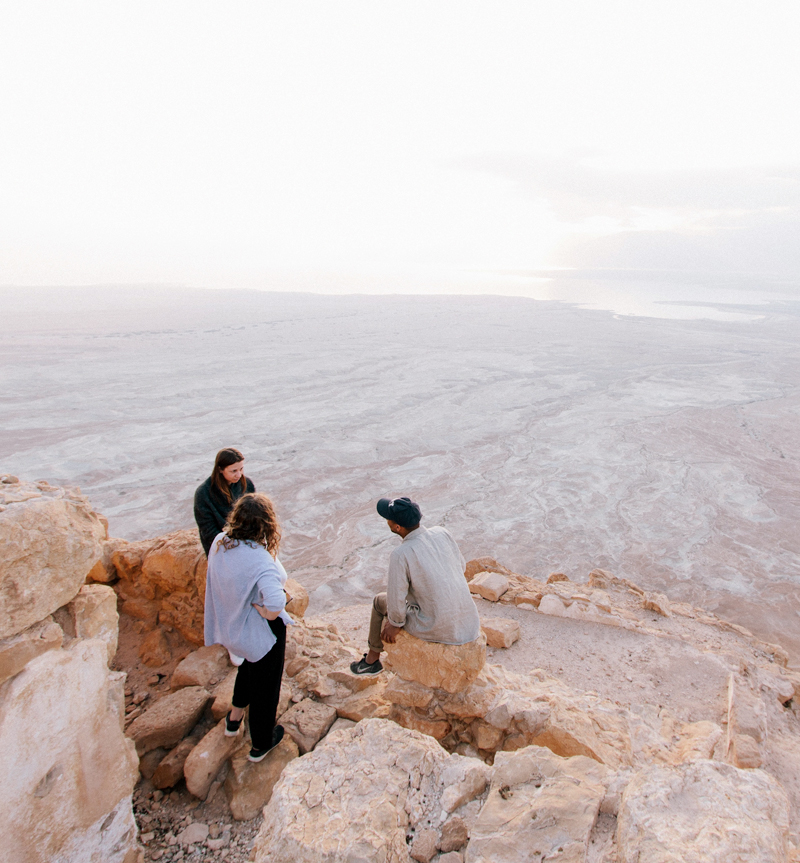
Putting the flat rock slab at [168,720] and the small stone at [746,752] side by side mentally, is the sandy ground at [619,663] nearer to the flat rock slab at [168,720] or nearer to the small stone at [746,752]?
the small stone at [746,752]

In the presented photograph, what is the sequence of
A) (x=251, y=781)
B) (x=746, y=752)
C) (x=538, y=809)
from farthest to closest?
1. (x=746, y=752)
2. (x=251, y=781)
3. (x=538, y=809)

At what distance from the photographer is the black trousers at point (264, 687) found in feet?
7.89

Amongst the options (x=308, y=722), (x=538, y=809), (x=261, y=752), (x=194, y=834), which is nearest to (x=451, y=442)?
(x=308, y=722)

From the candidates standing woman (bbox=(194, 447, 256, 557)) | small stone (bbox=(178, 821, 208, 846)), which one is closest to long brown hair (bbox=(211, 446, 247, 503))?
standing woman (bbox=(194, 447, 256, 557))

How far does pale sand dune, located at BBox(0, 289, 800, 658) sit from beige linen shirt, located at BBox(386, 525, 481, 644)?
4428mm

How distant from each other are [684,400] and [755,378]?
16.9 ft

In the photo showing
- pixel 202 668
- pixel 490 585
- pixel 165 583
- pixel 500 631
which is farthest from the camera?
pixel 490 585

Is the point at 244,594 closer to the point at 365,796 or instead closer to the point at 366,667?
the point at 365,796

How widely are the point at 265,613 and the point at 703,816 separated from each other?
160cm

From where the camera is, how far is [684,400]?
16406mm

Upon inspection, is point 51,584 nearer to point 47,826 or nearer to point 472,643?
point 47,826

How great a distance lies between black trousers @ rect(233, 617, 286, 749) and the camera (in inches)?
94.7

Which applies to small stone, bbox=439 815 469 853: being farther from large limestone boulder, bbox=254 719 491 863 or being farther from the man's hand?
the man's hand

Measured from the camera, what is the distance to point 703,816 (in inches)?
51.8
